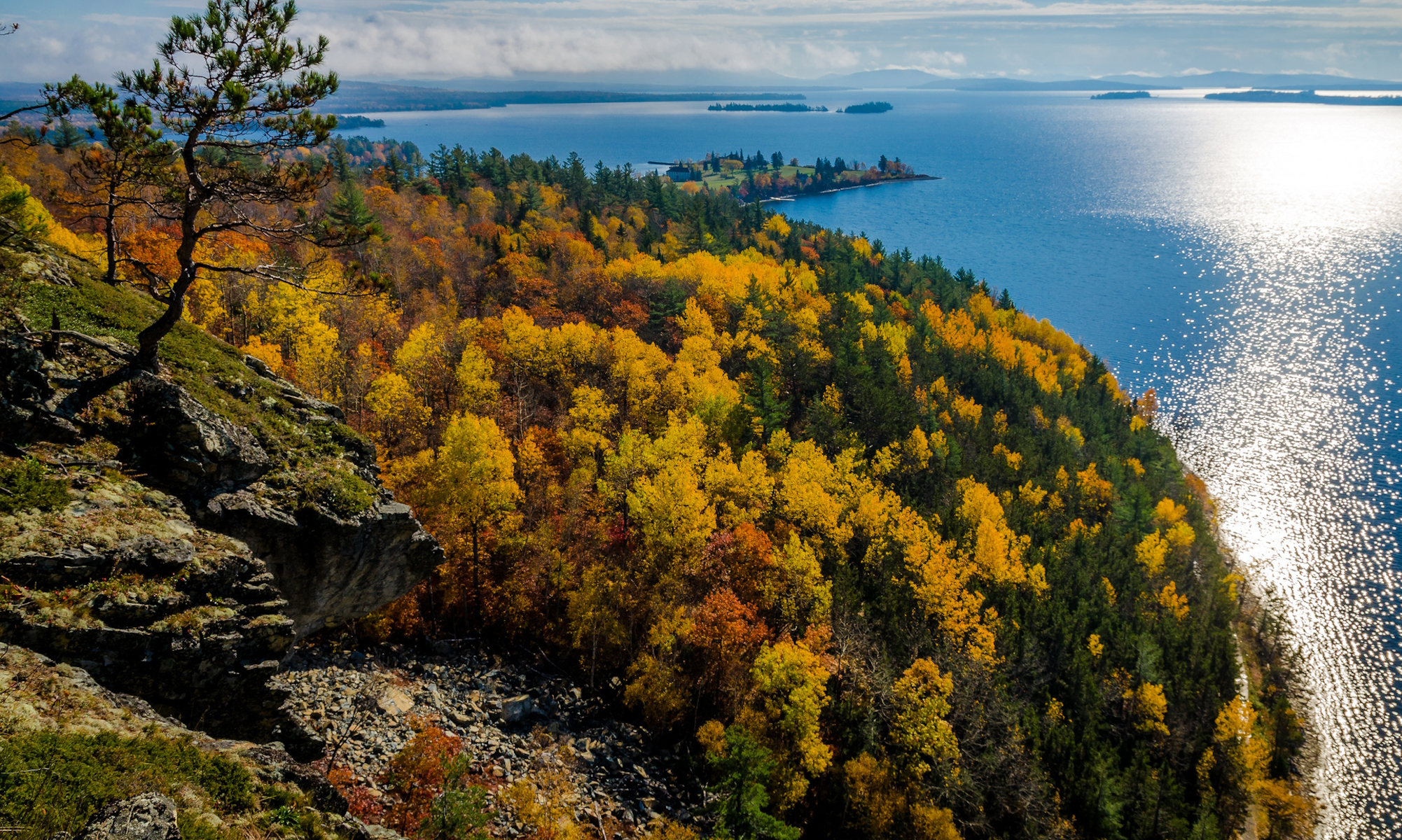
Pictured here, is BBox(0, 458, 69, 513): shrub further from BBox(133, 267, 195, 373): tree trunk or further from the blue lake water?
the blue lake water

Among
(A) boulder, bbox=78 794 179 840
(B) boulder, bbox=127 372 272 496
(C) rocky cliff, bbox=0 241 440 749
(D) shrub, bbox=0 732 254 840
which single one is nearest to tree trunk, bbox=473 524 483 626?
(C) rocky cliff, bbox=0 241 440 749

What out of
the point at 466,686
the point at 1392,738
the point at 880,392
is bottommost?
the point at 1392,738

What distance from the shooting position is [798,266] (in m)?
128

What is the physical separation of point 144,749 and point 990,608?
61.6m

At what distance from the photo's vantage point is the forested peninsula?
1709 cm

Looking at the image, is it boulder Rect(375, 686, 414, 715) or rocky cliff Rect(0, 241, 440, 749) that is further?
boulder Rect(375, 686, 414, 715)

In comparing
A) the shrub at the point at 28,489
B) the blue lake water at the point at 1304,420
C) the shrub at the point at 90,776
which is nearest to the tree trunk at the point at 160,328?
the shrub at the point at 28,489

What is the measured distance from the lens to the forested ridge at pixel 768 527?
4200 cm

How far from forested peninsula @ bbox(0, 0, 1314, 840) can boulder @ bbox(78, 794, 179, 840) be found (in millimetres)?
71

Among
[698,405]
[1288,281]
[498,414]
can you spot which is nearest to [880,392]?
[698,405]

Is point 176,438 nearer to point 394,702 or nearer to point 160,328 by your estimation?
Answer: point 160,328

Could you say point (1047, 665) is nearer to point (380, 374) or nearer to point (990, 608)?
point (990, 608)

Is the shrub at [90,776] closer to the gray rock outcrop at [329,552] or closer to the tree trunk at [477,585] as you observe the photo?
the gray rock outcrop at [329,552]

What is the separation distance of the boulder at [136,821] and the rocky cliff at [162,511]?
202 inches
